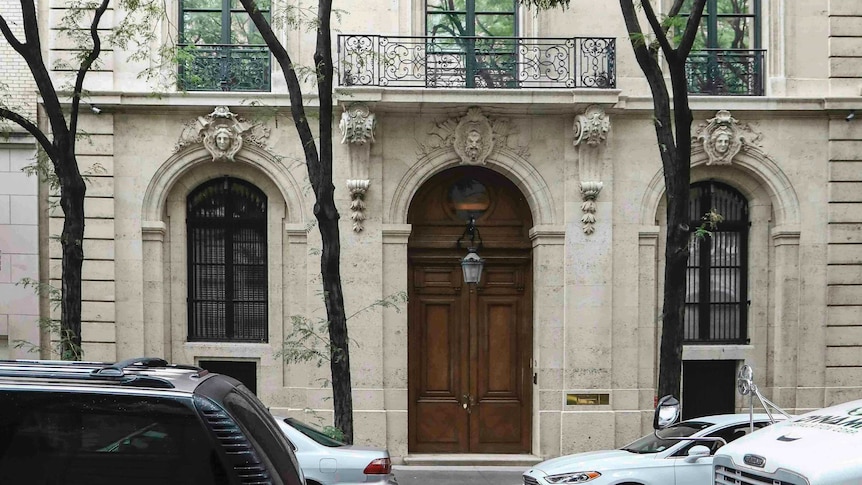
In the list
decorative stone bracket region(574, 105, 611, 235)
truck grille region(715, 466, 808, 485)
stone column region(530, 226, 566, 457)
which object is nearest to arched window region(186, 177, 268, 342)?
stone column region(530, 226, 566, 457)

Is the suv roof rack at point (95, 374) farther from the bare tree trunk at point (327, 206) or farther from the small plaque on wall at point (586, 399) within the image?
the small plaque on wall at point (586, 399)

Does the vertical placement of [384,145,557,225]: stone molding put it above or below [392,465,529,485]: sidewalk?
above

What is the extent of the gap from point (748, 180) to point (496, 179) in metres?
4.63

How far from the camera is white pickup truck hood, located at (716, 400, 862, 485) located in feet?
16.8

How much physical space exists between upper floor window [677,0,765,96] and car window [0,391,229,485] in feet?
44.7

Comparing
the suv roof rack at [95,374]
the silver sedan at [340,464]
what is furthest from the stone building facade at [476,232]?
the suv roof rack at [95,374]

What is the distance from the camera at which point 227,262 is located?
15.9 meters

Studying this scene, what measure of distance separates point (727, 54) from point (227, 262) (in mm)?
9893

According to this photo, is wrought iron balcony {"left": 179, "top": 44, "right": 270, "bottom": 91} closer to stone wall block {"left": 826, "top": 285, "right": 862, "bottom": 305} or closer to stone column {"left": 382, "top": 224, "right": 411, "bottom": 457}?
stone column {"left": 382, "top": 224, "right": 411, "bottom": 457}

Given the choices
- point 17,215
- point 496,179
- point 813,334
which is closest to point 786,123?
point 813,334

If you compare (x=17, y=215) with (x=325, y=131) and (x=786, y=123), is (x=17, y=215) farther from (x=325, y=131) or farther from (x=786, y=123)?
(x=786, y=123)

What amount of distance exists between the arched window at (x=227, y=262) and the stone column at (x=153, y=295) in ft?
1.80

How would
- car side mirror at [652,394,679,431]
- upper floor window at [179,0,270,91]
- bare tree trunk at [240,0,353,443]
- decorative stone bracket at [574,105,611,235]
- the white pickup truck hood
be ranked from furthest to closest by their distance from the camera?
upper floor window at [179,0,270,91]
decorative stone bracket at [574,105,611,235]
bare tree trunk at [240,0,353,443]
car side mirror at [652,394,679,431]
the white pickup truck hood

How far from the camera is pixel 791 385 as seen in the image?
51.4 feet
